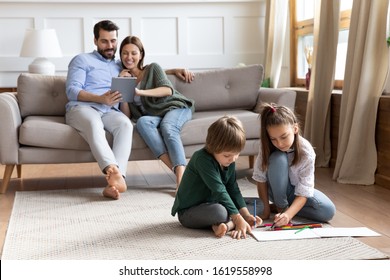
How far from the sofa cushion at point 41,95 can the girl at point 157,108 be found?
412 mm

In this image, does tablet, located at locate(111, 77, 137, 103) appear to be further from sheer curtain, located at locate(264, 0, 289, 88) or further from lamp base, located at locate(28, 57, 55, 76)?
sheer curtain, located at locate(264, 0, 289, 88)

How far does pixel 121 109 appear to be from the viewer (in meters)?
3.87

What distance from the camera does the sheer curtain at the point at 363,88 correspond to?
11.4 feet

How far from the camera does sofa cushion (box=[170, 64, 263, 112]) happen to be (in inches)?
160

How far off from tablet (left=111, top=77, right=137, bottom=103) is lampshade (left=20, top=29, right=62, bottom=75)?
1843mm

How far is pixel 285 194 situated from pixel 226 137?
50 cm

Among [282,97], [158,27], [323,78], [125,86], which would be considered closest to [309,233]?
[125,86]

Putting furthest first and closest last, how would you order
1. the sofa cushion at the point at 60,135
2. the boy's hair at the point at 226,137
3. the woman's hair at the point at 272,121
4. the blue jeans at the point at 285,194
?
the sofa cushion at the point at 60,135 → the blue jeans at the point at 285,194 → the woman's hair at the point at 272,121 → the boy's hair at the point at 226,137


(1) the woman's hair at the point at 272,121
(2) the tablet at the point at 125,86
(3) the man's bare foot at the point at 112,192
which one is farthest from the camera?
(2) the tablet at the point at 125,86

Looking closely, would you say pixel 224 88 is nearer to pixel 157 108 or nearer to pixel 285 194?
pixel 157 108

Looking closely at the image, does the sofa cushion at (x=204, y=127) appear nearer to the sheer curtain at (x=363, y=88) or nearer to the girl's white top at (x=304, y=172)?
the sheer curtain at (x=363, y=88)

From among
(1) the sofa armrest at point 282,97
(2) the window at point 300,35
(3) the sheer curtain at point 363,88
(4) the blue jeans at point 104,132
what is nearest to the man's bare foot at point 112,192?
(4) the blue jeans at point 104,132
